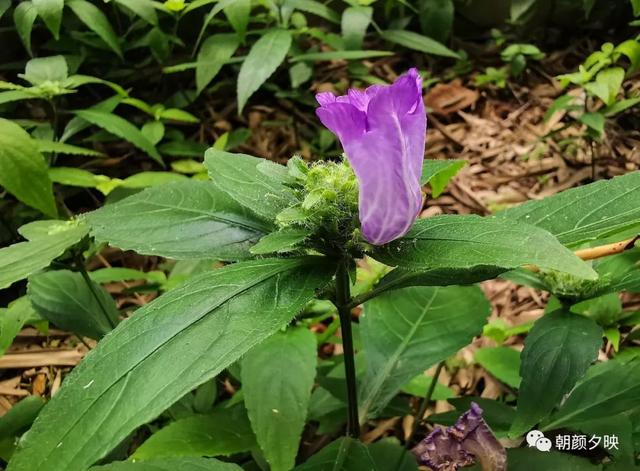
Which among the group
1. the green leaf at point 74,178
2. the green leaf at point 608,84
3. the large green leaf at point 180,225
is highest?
the large green leaf at point 180,225

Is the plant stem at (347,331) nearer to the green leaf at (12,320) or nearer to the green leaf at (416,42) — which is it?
the green leaf at (12,320)

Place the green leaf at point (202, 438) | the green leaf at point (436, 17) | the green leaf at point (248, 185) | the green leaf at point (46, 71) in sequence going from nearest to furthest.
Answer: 1. the green leaf at point (248, 185)
2. the green leaf at point (202, 438)
3. the green leaf at point (46, 71)
4. the green leaf at point (436, 17)

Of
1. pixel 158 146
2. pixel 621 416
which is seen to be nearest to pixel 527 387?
pixel 621 416

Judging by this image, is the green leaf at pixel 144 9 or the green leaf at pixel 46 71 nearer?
the green leaf at pixel 46 71

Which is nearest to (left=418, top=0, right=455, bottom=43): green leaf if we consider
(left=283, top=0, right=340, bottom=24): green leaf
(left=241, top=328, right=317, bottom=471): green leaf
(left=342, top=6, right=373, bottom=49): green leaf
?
(left=342, top=6, right=373, bottom=49): green leaf

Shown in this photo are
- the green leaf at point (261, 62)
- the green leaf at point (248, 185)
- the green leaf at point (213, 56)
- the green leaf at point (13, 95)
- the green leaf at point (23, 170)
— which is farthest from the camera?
the green leaf at point (213, 56)

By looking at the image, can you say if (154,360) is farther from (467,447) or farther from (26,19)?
(26,19)

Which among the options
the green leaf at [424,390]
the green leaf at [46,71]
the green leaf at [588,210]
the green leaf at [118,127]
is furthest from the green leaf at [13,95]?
the green leaf at [588,210]
